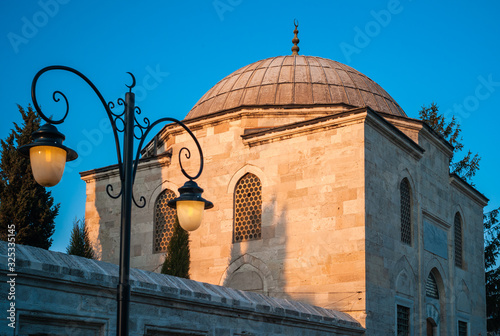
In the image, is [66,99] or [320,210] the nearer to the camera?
[66,99]

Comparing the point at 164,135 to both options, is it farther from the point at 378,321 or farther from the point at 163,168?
the point at 378,321

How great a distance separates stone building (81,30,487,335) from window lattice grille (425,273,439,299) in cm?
3

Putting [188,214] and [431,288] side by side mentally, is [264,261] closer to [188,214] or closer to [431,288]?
[431,288]

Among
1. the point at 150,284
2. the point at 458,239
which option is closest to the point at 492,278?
the point at 458,239

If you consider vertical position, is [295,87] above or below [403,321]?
above

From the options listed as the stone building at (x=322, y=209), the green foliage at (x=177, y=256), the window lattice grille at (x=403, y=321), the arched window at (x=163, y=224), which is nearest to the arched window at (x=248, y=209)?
the stone building at (x=322, y=209)

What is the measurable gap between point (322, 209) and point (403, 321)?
3.51 m

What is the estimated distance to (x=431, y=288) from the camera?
57.5ft

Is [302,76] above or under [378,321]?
above

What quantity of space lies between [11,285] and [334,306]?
29.2 ft

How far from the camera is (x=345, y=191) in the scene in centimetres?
1473

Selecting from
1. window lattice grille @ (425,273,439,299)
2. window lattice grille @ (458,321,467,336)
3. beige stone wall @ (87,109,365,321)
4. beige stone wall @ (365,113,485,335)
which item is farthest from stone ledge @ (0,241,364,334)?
window lattice grille @ (458,321,467,336)

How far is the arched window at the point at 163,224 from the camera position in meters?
17.8

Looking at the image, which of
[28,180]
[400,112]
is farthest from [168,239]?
[400,112]
